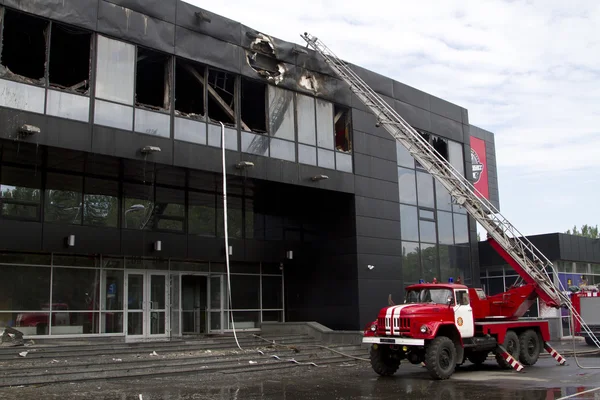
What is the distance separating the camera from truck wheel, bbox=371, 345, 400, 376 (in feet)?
51.5

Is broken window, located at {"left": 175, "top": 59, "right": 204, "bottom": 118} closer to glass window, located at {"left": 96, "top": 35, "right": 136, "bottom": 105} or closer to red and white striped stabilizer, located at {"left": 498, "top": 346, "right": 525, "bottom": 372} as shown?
glass window, located at {"left": 96, "top": 35, "right": 136, "bottom": 105}

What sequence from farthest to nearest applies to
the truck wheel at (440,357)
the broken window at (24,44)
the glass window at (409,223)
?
1. the glass window at (409,223)
2. the broken window at (24,44)
3. the truck wheel at (440,357)

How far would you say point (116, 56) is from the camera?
18.1 m

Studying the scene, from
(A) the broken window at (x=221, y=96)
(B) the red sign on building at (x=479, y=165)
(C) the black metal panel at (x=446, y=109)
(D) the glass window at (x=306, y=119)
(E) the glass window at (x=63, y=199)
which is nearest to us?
(E) the glass window at (x=63, y=199)

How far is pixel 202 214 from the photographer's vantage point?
2272 cm

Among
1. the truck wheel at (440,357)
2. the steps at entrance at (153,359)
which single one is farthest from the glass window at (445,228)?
the truck wheel at (440,357)

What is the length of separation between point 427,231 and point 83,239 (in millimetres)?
14706

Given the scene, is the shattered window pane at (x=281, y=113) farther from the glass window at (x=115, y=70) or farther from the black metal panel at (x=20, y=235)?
the black metal panel at (x=20, y=235)

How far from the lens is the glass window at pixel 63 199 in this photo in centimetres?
1900

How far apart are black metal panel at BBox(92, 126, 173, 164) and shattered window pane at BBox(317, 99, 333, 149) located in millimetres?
6593

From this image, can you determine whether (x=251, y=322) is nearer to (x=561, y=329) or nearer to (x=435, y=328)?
(x=435, y=328)

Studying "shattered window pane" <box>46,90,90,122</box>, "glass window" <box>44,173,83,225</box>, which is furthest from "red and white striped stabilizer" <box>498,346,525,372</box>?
"glass window" <box>44,173,83,225</box>

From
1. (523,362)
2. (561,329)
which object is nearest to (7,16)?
(523,362)

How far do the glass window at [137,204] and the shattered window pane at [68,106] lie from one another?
409 cm
